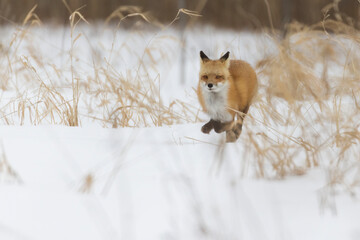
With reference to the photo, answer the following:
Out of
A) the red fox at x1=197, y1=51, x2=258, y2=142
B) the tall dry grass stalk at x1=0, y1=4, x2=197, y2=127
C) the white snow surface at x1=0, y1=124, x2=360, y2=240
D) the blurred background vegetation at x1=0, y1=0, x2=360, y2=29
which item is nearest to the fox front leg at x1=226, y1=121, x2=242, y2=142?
the red fox at x1=197, y1=51, x2=258, y2=142

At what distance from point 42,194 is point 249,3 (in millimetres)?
9995

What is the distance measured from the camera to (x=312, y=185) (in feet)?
6.04

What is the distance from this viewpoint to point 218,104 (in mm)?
2586

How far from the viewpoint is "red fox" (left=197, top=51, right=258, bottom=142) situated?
253 cm

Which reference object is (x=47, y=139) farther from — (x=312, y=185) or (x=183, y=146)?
(x=312, y=185)

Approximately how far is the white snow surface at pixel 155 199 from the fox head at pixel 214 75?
406 millimetres

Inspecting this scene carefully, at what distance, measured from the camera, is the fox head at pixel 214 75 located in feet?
8.23

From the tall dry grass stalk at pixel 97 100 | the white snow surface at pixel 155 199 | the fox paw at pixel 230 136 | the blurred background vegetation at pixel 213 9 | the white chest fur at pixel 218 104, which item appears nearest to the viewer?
the white snow surface at pixel 155 199

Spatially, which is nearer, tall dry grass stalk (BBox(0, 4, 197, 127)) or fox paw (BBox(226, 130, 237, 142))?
fox paw (BBox(226, 130, 237, 142))

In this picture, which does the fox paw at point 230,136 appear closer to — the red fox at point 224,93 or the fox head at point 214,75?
the red fox at point 224,93

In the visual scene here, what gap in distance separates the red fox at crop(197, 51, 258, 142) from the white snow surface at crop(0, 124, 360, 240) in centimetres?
39

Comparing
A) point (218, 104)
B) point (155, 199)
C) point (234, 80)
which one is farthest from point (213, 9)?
point (155, 199)

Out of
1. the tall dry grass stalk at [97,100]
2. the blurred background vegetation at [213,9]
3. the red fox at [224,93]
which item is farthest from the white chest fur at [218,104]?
the blurred background vegetation at [213,9]

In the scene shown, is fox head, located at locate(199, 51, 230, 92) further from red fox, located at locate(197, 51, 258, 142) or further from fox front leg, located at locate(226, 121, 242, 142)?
fox front leg, located at locate(226, 121, 242, 142)
